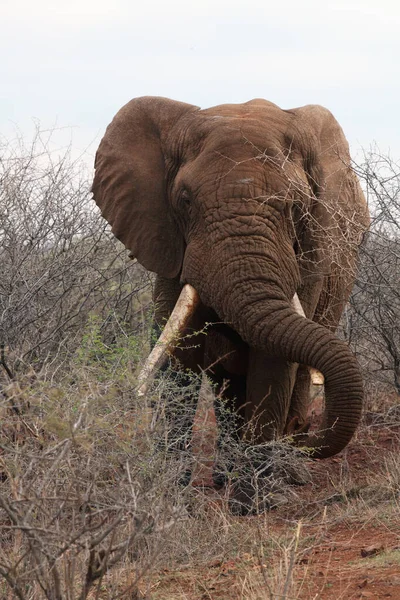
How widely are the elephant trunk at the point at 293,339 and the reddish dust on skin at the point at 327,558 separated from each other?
0.40 m

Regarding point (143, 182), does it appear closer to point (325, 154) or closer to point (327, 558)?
point (325, 154)

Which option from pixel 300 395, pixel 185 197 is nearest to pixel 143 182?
pixel 185 197

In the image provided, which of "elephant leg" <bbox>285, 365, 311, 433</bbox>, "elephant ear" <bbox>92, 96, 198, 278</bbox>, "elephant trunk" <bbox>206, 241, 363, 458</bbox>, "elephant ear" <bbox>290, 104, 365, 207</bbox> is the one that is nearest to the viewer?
"elephant trunk" <bbox>206, 241, 363, 458</bbox>

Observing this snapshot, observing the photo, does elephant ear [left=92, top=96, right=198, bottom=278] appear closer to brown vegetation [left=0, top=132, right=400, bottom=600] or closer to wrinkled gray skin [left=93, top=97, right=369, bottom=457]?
wrinkled gray skin [left=93, top=97, right=369, bottom=457]

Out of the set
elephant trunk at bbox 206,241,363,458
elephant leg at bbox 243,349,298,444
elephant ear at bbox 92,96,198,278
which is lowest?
elephant leg at bbox 243,349,298,444

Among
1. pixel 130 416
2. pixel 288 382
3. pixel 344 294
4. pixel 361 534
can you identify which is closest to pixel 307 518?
pixel 361 534

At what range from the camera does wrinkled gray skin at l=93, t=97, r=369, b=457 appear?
→ 22.9 feet

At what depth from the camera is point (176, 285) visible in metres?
8.02

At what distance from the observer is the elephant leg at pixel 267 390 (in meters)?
7.61

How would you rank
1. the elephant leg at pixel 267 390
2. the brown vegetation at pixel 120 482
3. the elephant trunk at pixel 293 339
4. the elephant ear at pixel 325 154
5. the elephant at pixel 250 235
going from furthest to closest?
the elephant ear at pixel 325 154 < the elephant leg at pixel 267 390 < the elephant at pixel 250 235 < the elephant trunk at pixel 293 339 < the brown vegetation at pixel 120 482

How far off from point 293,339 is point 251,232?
0.75 meters

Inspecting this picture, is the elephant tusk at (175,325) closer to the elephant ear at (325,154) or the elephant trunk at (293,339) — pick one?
the elephant trunk at (293,339)

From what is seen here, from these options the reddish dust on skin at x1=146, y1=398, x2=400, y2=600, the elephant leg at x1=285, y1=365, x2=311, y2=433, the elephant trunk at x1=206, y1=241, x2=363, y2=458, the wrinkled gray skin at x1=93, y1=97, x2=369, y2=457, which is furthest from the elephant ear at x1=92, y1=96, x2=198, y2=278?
the reddish dust on skin at x1=146, y1=398, x2=400, y2=600

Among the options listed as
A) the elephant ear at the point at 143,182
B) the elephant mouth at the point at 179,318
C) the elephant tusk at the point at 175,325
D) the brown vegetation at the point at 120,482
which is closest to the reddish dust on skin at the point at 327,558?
the brown vegetation at the point at 120,482
